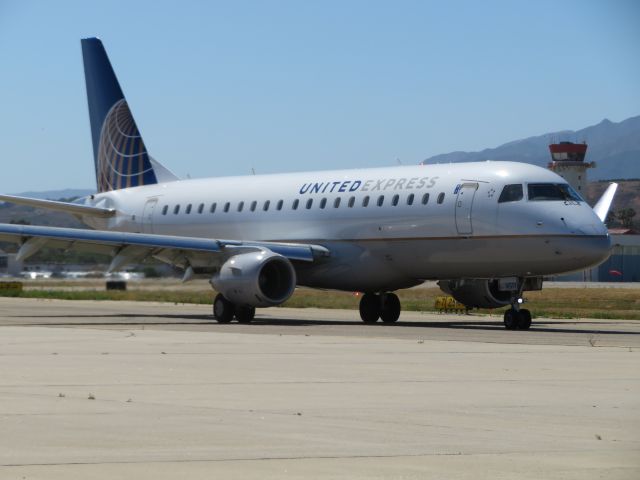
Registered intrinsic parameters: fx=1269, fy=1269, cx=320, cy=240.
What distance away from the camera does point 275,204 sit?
32.5m

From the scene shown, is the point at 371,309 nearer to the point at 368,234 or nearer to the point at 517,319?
the point at 368,234

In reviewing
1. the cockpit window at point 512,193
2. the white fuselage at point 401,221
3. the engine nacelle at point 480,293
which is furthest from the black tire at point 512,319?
the cockpit window at point 512,193

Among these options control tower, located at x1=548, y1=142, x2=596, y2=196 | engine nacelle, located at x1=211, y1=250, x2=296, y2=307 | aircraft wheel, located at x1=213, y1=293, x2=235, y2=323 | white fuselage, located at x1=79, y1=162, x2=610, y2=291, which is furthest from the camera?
control tower, located at x1=548, y1=142, x2=596, y2=196

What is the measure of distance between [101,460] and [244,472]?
3.52 feet

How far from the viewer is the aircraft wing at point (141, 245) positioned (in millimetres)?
29672

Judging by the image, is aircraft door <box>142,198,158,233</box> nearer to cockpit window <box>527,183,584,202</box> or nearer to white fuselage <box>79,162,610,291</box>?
white fuselage <box>79,162,610,291</box>

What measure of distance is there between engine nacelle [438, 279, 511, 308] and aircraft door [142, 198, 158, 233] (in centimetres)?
1026

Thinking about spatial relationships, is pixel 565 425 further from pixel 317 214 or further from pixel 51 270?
pixel 51 270

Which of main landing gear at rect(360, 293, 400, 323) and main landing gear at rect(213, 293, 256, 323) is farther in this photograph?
main landing gear at rect(360, 293, 400, 323)

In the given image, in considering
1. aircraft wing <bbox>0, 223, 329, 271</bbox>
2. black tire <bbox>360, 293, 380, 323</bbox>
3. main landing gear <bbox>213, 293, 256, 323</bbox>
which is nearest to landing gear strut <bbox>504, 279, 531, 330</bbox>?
black tire <bbox>360, 293, 380, 323</bbox>

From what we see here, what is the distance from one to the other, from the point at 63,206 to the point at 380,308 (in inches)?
387

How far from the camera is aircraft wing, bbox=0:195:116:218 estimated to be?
1331 inches

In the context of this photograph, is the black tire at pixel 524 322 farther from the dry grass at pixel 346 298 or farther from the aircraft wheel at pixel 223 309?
the dry grass at pixel 346 298

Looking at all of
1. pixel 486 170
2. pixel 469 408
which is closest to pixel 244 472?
pixel 469 408
